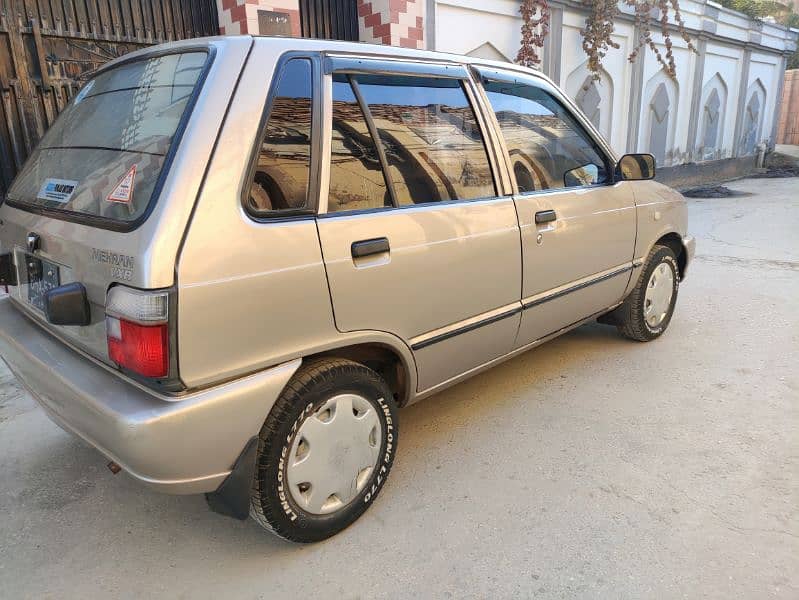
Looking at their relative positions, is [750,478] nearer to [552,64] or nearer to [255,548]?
[255,548]

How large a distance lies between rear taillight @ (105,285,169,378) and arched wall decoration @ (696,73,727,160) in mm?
14616

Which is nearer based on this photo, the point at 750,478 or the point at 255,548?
the point at 255,548

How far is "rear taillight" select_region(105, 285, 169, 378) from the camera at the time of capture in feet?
5.56

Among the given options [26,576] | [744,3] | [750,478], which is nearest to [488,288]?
[750,478]

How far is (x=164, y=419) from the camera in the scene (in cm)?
171

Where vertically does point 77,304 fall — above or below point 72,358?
above

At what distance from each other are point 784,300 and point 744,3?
1572cm

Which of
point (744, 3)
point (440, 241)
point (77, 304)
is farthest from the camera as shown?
point (744, 3)

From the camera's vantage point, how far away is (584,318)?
3.53 meters

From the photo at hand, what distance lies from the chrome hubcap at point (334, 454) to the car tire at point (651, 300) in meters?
2.30

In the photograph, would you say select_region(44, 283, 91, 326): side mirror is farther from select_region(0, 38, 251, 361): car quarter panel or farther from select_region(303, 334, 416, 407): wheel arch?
select_region(303, 334, 416, 407): wheel arch

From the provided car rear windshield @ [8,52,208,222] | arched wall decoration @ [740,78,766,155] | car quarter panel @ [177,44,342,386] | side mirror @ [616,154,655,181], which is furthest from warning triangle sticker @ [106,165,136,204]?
arched wall decoration @ [740,78,766,155]

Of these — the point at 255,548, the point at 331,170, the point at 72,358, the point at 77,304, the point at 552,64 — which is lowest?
the point at 255,548

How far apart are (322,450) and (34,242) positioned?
4.34 ft
